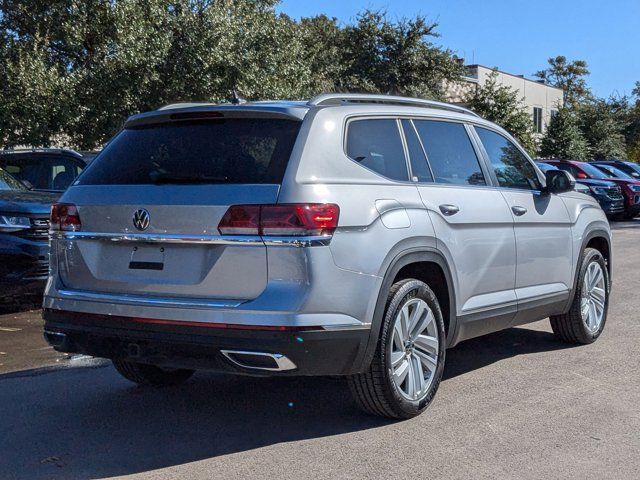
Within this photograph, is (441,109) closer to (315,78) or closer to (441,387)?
(441,387)

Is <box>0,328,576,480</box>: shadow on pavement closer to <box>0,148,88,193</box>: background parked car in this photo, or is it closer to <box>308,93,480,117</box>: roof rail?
<box>308,93,480,117</box>: roof rail

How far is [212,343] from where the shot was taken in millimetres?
4211

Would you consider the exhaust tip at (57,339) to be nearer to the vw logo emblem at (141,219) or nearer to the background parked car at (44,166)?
the vw logo emblem at (141,219)

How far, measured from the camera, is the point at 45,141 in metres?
20.5

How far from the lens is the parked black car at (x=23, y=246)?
8.48 meters

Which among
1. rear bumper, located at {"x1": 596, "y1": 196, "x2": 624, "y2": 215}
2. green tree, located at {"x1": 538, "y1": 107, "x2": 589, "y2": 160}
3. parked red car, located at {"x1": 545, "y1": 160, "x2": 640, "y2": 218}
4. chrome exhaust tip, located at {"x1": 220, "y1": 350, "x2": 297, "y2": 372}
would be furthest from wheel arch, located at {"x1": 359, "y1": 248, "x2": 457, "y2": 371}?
green tree, located at {"x1": 538, "y1": 107, "x2": 589, "y2": 160}

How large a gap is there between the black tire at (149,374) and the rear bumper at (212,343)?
97 centimetres

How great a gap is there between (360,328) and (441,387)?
1562 millimetres

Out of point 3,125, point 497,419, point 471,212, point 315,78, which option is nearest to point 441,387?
point 497,419

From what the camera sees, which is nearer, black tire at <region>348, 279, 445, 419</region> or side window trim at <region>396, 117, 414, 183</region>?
black tire at <region>348, 279, 445, 419</region>

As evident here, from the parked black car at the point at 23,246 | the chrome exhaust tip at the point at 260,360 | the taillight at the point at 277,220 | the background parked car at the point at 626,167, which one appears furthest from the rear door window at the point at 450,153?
the background parked car at the point at 626,167

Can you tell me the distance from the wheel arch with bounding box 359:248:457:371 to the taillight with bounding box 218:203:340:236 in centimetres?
55

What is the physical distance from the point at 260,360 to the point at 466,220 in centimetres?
186

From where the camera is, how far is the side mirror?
6.44 metres
